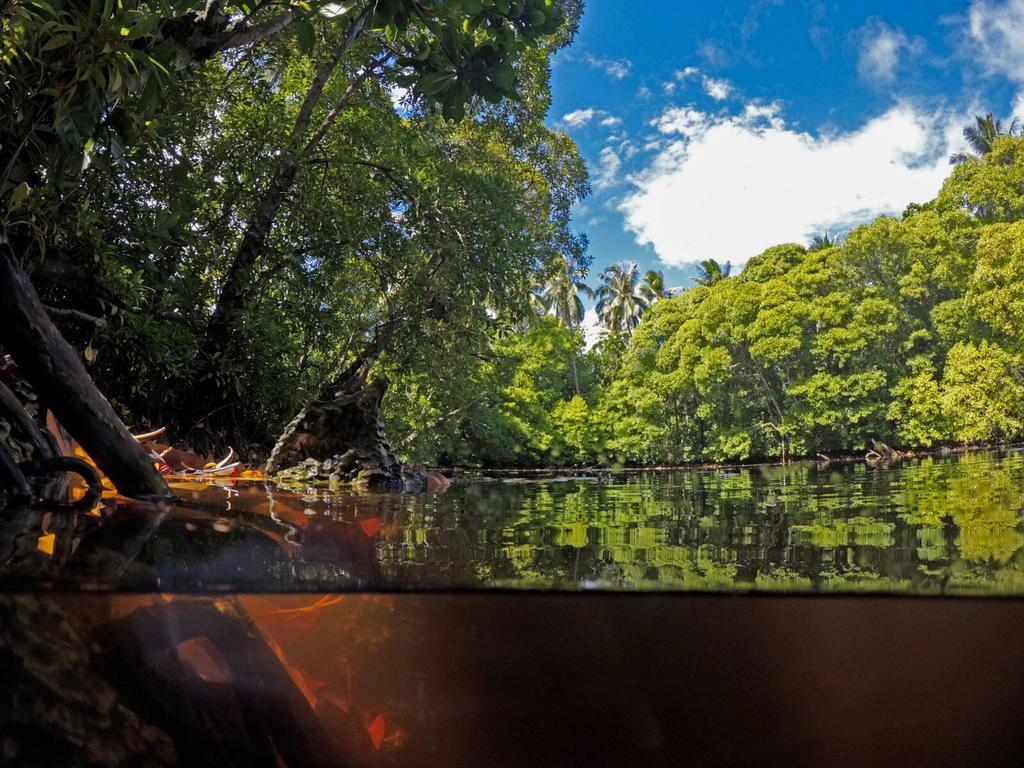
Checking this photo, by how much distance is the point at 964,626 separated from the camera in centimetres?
164

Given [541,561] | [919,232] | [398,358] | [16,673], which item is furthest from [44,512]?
[919,232]

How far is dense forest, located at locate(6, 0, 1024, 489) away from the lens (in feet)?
8.64

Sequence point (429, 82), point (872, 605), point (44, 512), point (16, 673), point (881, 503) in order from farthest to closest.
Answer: point (429, 82)
point (881, 503)
point (44, 512)
point (872, 605)
point (16, 673)

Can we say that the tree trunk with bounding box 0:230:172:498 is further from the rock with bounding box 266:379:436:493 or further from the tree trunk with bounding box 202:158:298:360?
the tree trunk with bounding box 202:158:298:360

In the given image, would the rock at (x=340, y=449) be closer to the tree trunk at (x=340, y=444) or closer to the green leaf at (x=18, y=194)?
the tree trunk at (x=340, y=444)

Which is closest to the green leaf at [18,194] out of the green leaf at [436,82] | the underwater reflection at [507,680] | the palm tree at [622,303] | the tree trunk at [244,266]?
the underwater reflection at [507,680]

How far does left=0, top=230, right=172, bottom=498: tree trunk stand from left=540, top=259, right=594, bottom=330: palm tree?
687 cm

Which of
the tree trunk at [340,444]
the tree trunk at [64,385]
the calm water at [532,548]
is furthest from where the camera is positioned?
the tree trunk at [340,444]

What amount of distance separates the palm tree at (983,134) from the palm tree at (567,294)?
4532 mm

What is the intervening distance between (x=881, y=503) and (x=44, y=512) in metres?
3.23

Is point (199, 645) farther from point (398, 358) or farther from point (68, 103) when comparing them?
point (398, 358)

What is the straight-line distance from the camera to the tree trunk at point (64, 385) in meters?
2.22

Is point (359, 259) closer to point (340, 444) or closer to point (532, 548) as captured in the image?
point (340, 444)

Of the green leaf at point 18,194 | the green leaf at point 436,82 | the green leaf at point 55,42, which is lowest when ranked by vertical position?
the green leaf at point 18,194
